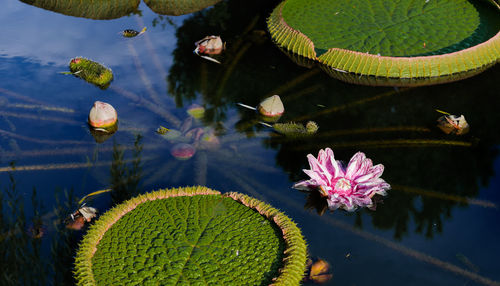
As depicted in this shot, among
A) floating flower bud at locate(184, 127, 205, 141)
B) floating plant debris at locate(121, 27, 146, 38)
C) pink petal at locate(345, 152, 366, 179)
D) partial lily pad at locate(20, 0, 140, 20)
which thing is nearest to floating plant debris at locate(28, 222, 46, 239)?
floating flower bud at locate(184, 127, 205, 141)

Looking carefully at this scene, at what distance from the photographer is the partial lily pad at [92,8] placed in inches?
285

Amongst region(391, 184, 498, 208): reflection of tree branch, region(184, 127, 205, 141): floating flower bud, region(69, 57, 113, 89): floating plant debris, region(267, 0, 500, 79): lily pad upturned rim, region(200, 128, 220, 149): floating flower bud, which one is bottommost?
region(69, 57, 113, 89): floating plant debris

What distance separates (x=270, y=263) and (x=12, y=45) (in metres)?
5.49

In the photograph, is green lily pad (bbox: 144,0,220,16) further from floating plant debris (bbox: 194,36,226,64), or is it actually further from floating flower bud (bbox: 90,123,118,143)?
floating flower bud (bbox: 90,123,118,143)

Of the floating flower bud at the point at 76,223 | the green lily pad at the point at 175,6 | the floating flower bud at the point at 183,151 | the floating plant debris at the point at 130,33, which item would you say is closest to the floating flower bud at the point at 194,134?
the floating flower bud at the point at 183,151

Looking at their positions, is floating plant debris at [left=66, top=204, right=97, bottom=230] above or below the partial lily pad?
above

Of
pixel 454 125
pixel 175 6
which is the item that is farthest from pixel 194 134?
pixel 175 6

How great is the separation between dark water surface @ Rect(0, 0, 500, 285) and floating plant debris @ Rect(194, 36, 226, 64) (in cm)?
17

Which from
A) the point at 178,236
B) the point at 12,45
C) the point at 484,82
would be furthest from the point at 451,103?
the point at 12,45

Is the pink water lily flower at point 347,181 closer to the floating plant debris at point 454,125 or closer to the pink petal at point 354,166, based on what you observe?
the pink petal at point 354,166

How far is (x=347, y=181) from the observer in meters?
4.16

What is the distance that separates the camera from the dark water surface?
3750 mm

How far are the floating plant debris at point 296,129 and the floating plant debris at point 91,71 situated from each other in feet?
7.73

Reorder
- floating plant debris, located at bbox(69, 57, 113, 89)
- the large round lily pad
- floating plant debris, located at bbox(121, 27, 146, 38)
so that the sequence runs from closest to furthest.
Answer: the large round lily pad
floating plant debris, located at bbox(69, 57, 113, 89)
floating plant debris, located at bbox(121, 27, 146, 38)
